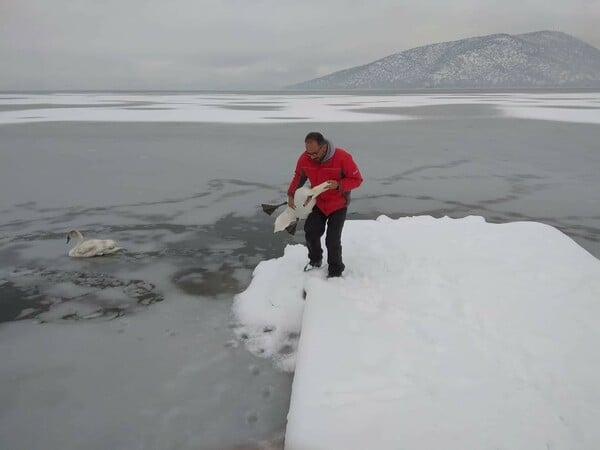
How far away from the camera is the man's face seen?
3911mm

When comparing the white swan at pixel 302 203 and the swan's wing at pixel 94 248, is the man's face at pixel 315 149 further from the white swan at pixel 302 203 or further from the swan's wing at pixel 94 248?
the swan's wing at pixel 94 248

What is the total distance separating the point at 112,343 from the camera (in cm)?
375

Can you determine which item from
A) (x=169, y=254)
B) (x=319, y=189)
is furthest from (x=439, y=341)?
(x=169, y=254)

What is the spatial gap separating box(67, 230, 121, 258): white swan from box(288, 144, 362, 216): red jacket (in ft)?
8.94

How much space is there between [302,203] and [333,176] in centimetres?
47

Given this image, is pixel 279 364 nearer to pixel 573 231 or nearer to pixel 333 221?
pixel 333 221

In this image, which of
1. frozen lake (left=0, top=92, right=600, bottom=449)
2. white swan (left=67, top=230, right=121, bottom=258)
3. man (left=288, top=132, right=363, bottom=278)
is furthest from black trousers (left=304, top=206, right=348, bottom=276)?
white swan (left=67, top=230, right=121, bottom=258)

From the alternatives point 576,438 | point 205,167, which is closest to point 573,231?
point 576,438

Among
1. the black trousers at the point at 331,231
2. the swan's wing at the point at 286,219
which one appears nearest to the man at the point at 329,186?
the black trousers at the point at 331,231

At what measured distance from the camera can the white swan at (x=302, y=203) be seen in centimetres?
416

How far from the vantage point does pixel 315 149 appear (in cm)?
394

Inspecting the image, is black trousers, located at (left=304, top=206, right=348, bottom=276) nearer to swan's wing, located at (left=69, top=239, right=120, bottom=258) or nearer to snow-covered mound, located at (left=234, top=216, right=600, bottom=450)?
snow-covered mound, located at (left=234, top=216, right=600, bottom=450)

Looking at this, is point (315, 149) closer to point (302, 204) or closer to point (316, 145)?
point (316, 145)

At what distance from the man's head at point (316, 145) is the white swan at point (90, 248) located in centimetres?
315
